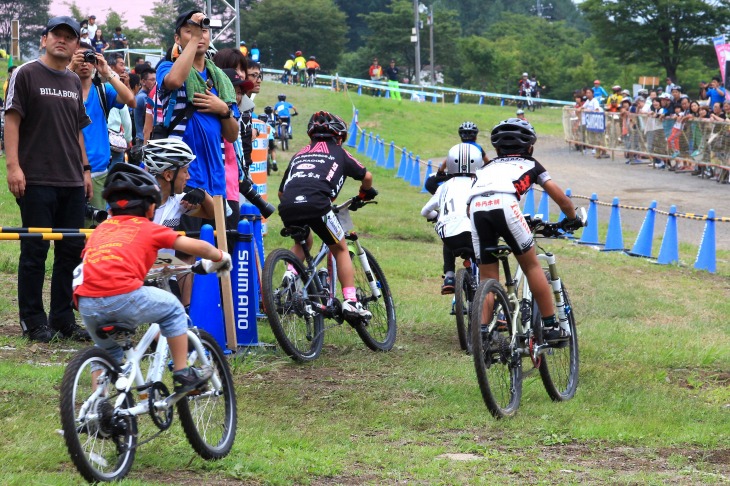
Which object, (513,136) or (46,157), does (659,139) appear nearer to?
(513,136)

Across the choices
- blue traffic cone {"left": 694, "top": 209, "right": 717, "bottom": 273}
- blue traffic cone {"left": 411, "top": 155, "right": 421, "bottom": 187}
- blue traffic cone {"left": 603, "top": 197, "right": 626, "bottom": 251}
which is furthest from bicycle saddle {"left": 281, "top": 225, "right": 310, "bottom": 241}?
blue traffic cone {"left": 411, "top": 155, "right": 421, "bottom": 187}

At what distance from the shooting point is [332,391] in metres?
7.90

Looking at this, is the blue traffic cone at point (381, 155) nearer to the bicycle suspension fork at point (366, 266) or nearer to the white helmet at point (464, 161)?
the white helmet at point (464, 161)

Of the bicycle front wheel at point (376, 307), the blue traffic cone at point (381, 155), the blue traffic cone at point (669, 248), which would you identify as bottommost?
the blue traffic cone at point (669, 248)

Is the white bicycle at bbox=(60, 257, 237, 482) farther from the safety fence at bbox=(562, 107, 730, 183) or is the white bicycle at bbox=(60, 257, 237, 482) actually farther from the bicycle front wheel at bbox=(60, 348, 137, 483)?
the safety fence at bbox=(562, 107, 730, 183)

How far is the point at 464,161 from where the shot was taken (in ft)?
33.7

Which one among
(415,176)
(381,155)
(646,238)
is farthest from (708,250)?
(381,155)

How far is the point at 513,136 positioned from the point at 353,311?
76.1 inches

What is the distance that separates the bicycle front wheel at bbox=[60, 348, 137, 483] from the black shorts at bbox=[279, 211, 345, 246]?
3.38 metres

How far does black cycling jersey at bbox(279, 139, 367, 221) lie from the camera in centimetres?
862

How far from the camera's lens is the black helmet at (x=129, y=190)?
5.64 meters

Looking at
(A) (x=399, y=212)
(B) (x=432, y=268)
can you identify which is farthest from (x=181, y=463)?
(A) (x=399, y=212)

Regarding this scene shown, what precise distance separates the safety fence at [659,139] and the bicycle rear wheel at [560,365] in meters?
19.5

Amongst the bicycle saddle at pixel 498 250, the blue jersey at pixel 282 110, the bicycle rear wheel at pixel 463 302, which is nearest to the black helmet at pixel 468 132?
the bicycle rear wheel at pixel 463 302
